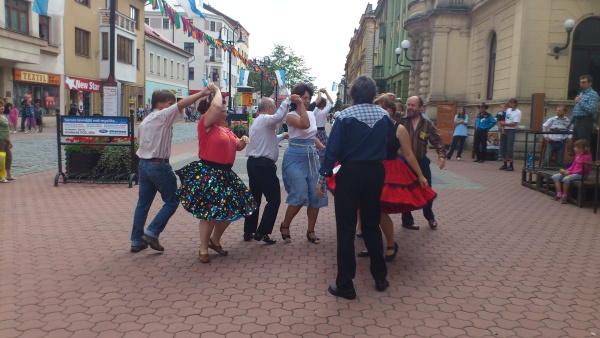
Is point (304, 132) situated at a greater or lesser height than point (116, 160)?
greater

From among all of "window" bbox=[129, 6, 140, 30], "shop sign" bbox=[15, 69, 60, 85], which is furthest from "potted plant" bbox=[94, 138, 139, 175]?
"window" bbox=[129, 6, 140, 30]

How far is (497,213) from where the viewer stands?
8547 millimetres

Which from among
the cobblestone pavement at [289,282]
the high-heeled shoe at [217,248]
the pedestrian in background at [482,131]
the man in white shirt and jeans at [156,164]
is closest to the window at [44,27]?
the pedestrian in background at [482,131]

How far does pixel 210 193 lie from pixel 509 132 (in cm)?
1220

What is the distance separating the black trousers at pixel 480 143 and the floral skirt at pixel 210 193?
44.1 feet

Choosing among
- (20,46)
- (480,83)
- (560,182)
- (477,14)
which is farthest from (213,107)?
(20,46)

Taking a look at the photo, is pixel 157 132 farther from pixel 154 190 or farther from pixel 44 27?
pixel 44 27

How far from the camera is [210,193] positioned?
5.32 meters

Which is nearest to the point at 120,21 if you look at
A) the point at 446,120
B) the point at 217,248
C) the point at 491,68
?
the point at 446,120

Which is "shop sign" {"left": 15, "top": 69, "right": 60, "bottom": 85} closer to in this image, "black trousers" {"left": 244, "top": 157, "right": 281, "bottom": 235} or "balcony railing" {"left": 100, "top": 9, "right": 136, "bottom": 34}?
"balcony railing" {"left": 100, "top": 9, "right": 136, "bottom": 34}

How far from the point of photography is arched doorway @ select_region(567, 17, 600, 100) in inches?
669

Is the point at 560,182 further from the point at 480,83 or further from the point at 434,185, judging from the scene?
the point at 480,83

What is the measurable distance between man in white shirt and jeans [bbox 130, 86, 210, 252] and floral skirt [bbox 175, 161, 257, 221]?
0.99ft

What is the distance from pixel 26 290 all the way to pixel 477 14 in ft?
72.5
